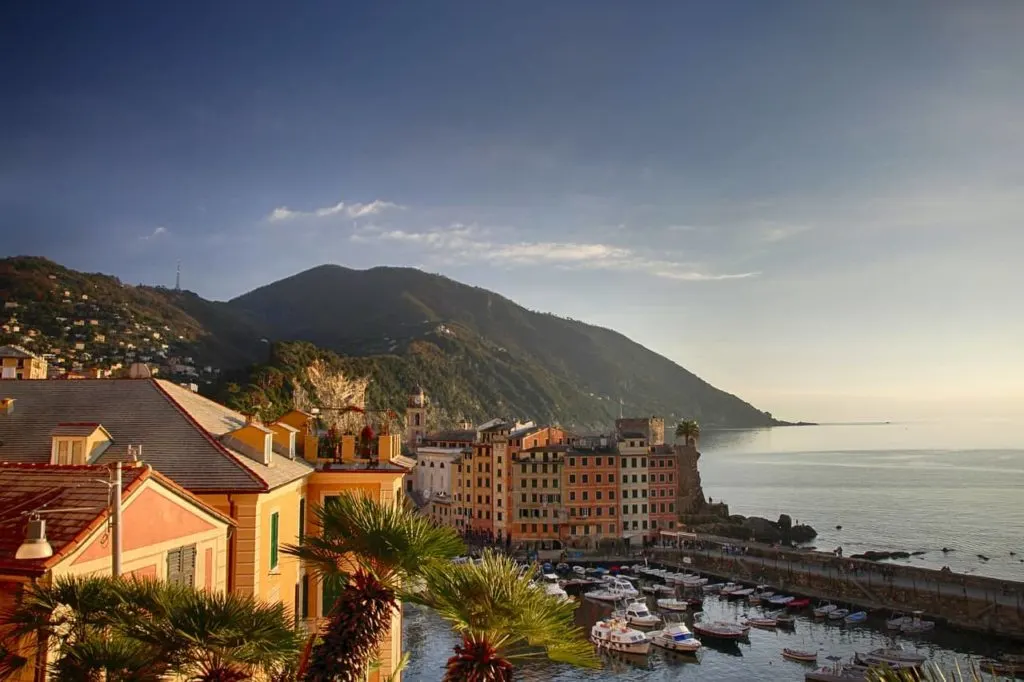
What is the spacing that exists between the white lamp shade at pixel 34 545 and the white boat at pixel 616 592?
57101mm

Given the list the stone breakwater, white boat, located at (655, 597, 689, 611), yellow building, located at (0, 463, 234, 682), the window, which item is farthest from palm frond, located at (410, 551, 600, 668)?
white boat, located at (655, 597, 689, 611)

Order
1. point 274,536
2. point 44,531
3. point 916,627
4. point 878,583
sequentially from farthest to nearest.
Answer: point 878,583, point 916,627, point 274,536, point 44,531

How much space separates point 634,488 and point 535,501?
A: 10.6m

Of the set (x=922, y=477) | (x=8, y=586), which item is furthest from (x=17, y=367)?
(x=922, y=477)

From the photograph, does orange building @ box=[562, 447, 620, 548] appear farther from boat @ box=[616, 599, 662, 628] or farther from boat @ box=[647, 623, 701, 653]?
boat @ box=[647, 623, 701, 653]

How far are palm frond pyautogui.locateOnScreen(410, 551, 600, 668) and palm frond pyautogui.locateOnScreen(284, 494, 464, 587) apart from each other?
0.82 m

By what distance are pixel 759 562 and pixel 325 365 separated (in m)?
76.7

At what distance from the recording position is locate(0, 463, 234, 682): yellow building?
8.31 m

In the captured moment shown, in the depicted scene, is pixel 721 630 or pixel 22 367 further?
pixel 721 630

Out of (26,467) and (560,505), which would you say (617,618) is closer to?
(560,505)

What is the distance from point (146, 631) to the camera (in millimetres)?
7410

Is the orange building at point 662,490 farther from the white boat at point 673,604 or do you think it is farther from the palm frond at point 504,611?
the palm frond at point 504,611

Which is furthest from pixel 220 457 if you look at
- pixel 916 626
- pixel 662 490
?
pixel 662 490

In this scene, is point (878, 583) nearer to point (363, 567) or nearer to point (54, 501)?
point (363, 567)
